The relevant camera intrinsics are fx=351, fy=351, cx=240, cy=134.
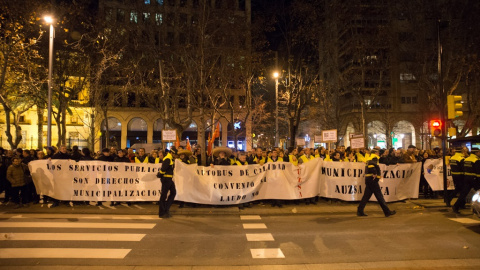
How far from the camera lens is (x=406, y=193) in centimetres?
1163

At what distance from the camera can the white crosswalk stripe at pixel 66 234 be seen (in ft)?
19.5

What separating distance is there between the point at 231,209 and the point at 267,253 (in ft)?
14.7

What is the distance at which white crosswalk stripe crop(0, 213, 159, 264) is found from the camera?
19.5 feet

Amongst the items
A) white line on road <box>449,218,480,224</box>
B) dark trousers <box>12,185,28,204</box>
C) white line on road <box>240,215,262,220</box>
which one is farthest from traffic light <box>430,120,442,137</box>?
dark trousers <box>12,185,28,204</box>

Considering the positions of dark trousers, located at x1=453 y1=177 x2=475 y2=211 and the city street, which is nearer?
the city street

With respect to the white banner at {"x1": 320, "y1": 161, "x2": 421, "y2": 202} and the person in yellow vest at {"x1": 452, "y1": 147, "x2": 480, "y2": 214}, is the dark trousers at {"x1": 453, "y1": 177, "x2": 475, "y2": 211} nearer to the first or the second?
the person in yellow vest at {"x1": 452, "y1": 147, "x2": 480, "y2": 214}

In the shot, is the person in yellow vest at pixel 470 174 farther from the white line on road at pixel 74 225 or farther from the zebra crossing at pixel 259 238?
the white line on road at pixel 74 225

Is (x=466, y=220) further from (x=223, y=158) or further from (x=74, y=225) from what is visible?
(x=74, y=225)

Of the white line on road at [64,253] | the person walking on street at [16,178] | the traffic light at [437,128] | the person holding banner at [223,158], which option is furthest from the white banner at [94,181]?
the traffic light at [437,128]

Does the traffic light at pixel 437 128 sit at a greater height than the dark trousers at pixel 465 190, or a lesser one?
greater

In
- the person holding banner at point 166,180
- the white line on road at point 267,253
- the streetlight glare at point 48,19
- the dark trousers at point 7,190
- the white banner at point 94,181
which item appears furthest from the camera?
the streetlight glare at point 48,19

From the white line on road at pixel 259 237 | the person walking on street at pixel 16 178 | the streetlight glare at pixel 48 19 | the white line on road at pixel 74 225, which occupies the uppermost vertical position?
the streetlight glare at pixel 48 19

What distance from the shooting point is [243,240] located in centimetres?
699

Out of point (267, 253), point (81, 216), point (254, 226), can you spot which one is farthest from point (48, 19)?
point (267, 253)
